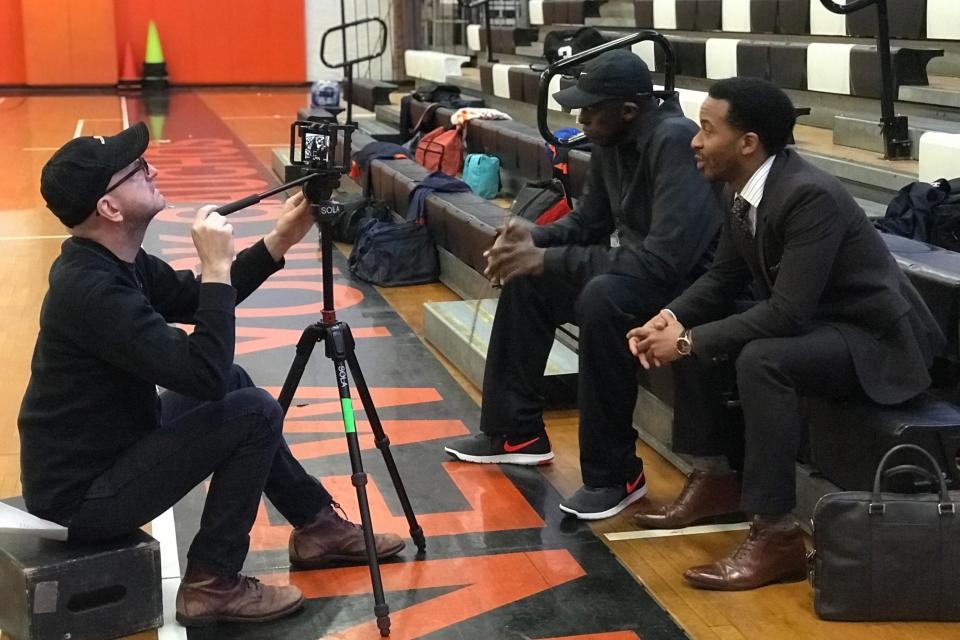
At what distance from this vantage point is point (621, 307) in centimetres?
325

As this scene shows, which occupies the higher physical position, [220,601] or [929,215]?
[929,215]

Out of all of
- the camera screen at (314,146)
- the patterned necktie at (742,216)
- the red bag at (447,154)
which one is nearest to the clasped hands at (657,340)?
the patterned necktie at (742,216)

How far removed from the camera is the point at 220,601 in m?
2.70

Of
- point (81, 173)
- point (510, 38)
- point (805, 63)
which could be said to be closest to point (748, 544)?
point (81, 173)

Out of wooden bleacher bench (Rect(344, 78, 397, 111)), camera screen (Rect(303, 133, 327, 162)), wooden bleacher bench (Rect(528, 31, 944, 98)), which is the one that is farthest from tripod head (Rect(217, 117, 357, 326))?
wooden bleacher bench (Rect(344, 78, 397, 111))

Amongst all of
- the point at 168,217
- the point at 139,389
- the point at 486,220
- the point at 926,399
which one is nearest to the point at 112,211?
the point at 139,389

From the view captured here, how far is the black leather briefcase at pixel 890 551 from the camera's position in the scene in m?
2.59

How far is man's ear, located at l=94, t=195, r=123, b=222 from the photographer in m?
2.52

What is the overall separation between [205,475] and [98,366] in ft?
1.04

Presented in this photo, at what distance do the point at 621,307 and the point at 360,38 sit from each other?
48.1ft

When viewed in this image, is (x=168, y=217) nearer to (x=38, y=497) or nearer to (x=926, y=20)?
(x=926, y=20)

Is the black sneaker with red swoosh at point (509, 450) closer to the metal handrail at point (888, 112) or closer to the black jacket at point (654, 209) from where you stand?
the black jacket at point (654, 209)

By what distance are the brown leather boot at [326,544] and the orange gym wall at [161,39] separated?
Result: 14828 mm

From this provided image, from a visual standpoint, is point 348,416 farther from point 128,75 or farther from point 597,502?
point 128,75
